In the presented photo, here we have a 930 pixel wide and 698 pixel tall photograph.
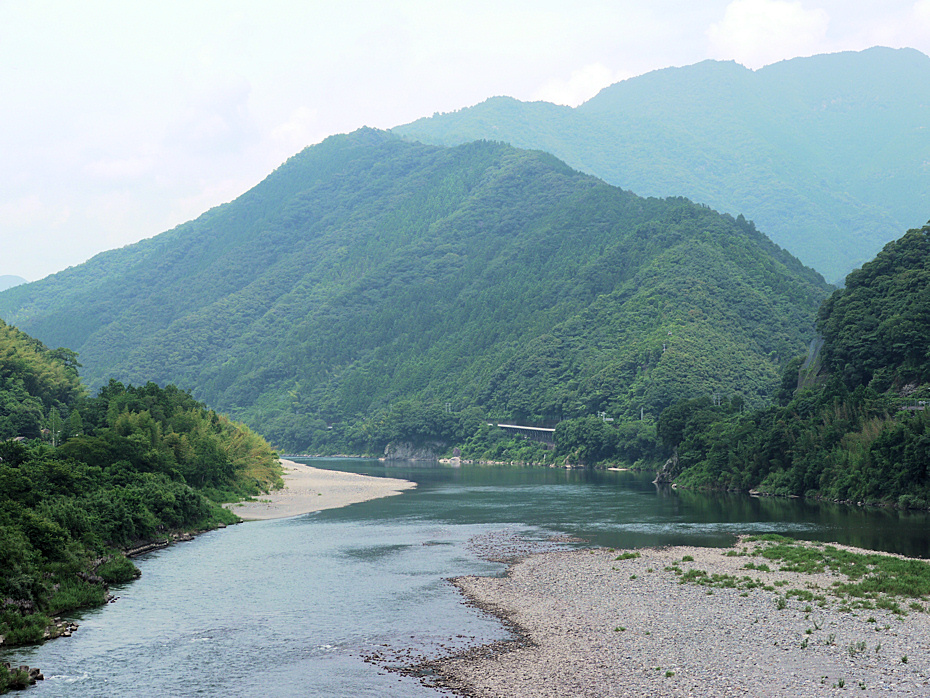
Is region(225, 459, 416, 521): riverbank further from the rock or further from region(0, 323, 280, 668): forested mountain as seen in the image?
the rock

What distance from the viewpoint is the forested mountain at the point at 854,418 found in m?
82.1

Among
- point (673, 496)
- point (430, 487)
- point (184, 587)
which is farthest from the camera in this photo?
point (430, 487)

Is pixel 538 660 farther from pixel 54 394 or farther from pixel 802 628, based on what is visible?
pixel 54 394

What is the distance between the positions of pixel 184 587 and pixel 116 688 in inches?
646

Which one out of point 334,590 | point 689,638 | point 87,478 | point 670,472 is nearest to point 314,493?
point 670,472

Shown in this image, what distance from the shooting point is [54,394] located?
4294 inches

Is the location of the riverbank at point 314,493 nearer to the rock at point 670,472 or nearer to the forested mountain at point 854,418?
the rock at point 670,472

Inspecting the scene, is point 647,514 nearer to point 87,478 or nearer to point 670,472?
point 670,472

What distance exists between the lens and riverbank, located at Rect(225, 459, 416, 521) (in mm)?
88062

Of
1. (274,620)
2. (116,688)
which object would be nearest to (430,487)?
(274,620)

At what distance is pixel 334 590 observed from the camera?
47.3 meters

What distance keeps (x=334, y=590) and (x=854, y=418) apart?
64663 millimetres

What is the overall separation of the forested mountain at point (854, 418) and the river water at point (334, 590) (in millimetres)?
4543

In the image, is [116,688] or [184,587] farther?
[184,587]
